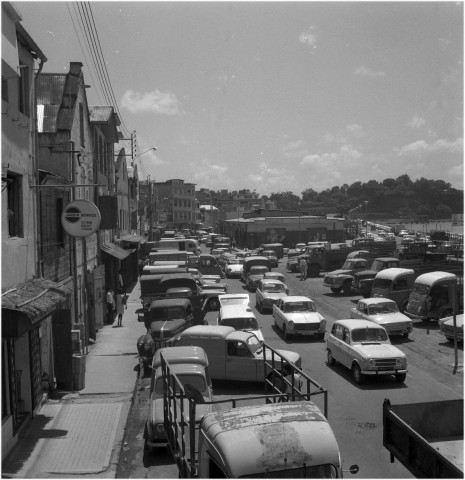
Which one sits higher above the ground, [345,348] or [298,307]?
[298,307]

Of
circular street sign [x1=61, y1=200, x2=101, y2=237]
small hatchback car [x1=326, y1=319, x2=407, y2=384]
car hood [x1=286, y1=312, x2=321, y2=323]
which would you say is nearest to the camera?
circular street sign [x1=61, y1=200, x2=101, y2=237]

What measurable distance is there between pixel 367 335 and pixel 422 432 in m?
8.52

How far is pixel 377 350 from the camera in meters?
16.3

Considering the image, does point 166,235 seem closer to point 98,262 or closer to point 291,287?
point 291,287

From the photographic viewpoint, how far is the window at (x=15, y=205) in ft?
40.5

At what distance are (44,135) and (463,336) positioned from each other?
1500 centimetres

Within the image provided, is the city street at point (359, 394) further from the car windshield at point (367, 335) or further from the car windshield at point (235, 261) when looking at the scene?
the car windshield at point (235, 261)

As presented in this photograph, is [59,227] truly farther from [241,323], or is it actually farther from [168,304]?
[241,323]

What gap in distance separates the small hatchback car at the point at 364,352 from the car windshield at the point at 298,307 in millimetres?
4809

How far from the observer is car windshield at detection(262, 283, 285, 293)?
29.8m

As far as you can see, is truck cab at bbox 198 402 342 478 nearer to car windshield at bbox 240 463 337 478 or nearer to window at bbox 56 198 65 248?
car windshield at bbox 240 463 337 478

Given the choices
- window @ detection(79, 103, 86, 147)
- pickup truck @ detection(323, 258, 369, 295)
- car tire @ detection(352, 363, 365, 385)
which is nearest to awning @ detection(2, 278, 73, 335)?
car tire @ detection(352, 363, 365, 385)

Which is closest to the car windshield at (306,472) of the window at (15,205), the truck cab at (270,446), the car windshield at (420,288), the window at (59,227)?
the truck cab at (270,446)

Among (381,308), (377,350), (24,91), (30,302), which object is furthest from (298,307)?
(30,302)
